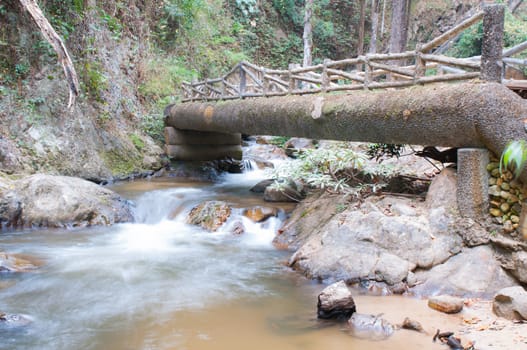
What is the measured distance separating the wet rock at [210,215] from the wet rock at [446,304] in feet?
17.4

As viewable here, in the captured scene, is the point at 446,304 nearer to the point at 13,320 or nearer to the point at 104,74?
the point at 13,320

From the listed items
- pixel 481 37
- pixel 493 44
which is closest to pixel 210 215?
pixel 493 44

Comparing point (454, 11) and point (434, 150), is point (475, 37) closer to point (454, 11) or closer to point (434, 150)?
point (454, 11)

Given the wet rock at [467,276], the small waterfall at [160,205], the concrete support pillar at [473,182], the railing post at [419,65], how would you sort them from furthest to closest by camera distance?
the small waterfall at [160,205] → the railing post at [419,65] → the concrete support pillar at [473,182] → the wet rock at [467,276]

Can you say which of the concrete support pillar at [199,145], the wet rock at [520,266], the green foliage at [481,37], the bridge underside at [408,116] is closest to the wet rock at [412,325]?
the wet rock at [520,266]

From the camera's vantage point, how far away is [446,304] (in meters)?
5.36

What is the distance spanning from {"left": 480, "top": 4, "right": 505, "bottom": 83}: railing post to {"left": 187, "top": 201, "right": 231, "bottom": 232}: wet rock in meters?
5.95

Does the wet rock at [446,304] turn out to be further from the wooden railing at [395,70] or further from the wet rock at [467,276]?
the wooden railing at [395,70]

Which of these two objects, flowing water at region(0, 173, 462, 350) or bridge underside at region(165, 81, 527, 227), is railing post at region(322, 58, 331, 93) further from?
flowing water at region(0, 173, 462, 350)

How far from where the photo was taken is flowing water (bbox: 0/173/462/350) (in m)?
4.95

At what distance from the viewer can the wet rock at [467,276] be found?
5.79 meters

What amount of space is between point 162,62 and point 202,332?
52.5 ft

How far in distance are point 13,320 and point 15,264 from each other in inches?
84.5

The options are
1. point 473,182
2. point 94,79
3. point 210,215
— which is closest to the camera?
point 473,182
